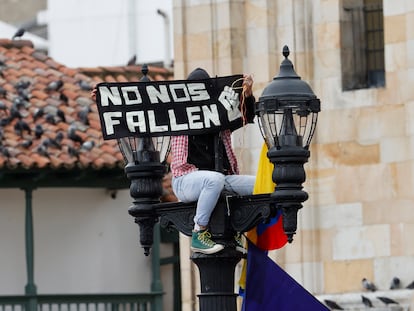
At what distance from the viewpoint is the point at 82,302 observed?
1094 inches

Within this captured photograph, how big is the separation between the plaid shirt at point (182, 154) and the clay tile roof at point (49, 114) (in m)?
11.2

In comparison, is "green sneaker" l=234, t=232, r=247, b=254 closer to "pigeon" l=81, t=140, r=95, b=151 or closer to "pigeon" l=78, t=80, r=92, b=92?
"pigeon" l=81, t=140, r=95, b=151

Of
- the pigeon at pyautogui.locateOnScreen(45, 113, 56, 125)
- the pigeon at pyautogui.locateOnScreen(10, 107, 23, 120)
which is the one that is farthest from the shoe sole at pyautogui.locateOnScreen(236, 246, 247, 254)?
the pigeon at pyautogui.locateOnScreen(45, 113, 56, 125)

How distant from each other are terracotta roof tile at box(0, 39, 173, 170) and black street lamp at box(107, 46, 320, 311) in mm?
11154

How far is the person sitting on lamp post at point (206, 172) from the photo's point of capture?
15.9 metres

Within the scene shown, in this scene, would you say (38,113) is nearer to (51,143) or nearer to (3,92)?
(3,92)

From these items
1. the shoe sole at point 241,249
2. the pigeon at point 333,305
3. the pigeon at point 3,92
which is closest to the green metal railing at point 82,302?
the pigeon at point 3,92

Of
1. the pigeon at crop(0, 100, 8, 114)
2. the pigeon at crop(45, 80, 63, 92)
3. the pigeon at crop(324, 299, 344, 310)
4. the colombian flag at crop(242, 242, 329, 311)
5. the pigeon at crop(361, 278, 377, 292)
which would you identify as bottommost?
the pigeon at crop(324, 299, 344, 310)

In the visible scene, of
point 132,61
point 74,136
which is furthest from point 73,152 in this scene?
point 132,61

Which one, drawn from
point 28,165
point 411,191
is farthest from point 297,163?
point 28,165

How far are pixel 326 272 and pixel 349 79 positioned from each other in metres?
2.02

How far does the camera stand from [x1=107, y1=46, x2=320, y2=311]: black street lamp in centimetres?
1559

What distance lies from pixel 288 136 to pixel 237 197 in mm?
587

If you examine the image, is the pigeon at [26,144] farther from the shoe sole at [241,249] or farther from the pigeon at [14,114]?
the shoe sole at [241,249]
